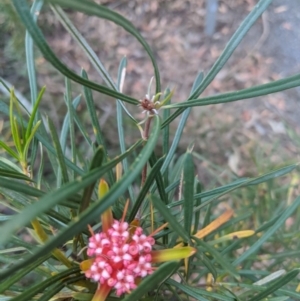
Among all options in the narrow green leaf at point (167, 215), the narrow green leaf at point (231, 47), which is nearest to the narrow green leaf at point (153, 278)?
the narrow green leaf at point (167, 215)

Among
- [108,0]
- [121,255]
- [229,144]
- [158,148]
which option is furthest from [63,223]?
[108,0]

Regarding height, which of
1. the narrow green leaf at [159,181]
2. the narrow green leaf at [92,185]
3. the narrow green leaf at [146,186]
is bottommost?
the narrow green leaf at [92,185]

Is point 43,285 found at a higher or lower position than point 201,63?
lower

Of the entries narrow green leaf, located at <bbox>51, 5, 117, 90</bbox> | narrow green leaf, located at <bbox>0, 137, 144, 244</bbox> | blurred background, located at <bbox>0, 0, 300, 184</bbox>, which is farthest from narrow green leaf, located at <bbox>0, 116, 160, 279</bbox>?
blurred background, located at <bbox>0, 0, 300, 184</bbox>

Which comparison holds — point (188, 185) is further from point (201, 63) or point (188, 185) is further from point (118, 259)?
point (201, 63)

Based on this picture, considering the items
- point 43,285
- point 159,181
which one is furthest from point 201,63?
point 43,285

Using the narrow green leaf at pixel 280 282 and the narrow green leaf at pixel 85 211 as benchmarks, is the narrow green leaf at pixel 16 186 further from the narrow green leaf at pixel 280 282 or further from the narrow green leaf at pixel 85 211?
the narrow green leaf at pixel 280 282

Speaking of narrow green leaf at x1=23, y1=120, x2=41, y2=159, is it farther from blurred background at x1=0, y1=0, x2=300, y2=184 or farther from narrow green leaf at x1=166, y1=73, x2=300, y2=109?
blurred background at x1=0, y1=0, x2=300, y2=184
